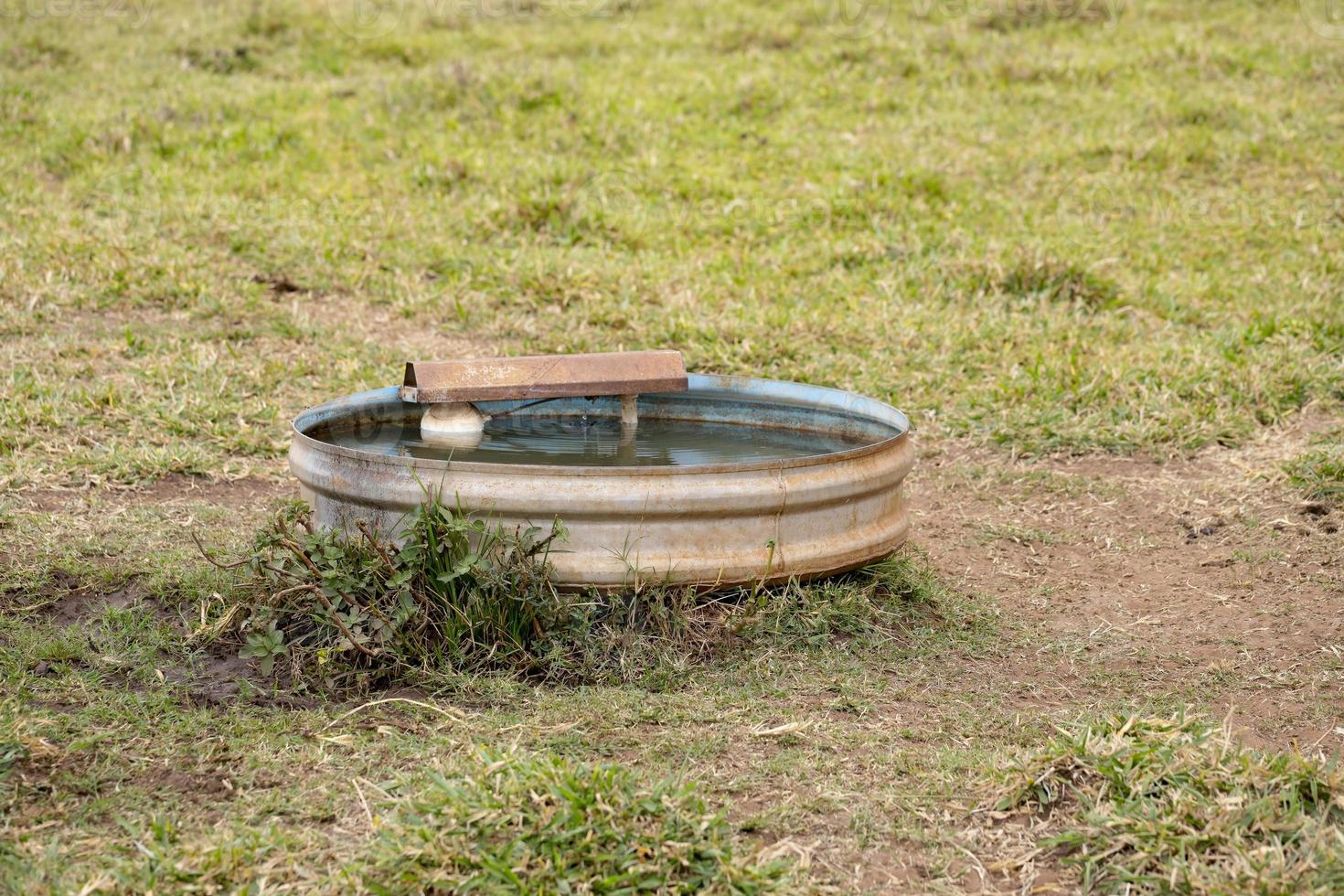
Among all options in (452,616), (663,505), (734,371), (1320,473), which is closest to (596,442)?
(663,505)

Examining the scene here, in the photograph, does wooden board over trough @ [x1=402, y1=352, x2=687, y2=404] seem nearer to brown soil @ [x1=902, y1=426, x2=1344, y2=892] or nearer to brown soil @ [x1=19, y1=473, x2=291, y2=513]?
brown soil @ [x1=902, y1=426, x2=1344, y2=892]

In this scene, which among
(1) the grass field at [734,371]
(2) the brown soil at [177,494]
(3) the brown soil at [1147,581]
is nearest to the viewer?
(1) the grass field at [734,371]

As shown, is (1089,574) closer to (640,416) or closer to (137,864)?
(640,416)

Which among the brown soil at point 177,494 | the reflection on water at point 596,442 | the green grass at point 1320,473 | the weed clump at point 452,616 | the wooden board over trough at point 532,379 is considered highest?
the wooden board over trough at point 532,379

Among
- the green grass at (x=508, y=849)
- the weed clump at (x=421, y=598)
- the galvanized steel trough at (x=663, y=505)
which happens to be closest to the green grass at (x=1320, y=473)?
the galvanized steel trough at (x=663, y=505)

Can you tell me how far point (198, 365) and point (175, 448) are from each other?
2.92 ft

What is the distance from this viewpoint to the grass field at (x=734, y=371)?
253 centimetres

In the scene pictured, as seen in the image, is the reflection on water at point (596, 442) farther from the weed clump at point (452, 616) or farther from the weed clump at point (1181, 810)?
the weed clump at point (1181, 810)

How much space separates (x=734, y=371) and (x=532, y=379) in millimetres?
2360

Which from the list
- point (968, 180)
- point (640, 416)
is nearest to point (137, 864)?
point (640, 416)

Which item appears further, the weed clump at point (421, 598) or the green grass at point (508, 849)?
the weed clump at point (421, 598)

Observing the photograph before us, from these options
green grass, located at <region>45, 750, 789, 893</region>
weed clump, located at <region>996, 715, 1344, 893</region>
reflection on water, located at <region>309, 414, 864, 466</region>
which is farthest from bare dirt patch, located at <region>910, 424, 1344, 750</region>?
green grass, located at <region>45, 750, 789, 893</region>

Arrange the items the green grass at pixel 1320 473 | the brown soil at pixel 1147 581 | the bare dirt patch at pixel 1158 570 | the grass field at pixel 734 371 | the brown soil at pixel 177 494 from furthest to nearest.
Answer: the green grass at pixel 1320 473, the brown soil at pixel 177 494, the bare dirt patch at pixel 1158 570, the brown soil at pixel 1147 581, the grass field at pixel 734 371

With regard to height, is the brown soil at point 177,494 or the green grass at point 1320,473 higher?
the green grass at point 1320,473
